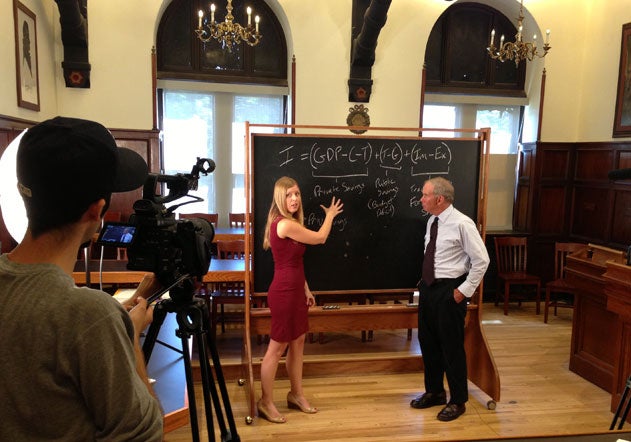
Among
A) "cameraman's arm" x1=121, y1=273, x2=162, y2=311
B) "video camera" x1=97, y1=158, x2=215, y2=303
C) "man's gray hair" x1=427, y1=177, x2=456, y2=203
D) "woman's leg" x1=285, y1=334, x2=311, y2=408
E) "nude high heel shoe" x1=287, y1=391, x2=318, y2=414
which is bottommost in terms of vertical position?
"nude high heel shoe" x1=287, y1=391, x2=318, y2=414

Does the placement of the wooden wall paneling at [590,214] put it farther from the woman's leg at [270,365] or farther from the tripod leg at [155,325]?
the tripod leg at [155,325]

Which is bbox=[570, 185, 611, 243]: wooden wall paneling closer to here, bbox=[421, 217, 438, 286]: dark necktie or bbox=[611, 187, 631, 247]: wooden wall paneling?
bbox=[611, 187, 631, 247]: wooden wall paneling

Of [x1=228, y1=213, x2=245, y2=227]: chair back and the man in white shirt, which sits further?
[x1=228, y1=213, x2=245, y2=227]: chair back

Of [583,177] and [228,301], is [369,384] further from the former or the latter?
→ [583,177]

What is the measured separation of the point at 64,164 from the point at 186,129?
529cm

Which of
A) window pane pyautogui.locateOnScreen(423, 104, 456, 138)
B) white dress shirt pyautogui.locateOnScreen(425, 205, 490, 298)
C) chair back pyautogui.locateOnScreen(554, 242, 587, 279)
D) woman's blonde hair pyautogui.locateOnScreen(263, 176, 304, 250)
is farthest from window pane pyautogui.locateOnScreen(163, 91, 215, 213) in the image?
chair back pyautogui.locateOnScreen(554, 242, 587, 279)

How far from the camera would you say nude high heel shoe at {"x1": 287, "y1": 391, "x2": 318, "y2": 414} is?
3.12 metres

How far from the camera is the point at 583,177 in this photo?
18.8 ft

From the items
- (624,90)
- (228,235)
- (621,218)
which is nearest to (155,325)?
(228,235)

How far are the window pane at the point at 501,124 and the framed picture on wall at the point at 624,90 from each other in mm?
1239

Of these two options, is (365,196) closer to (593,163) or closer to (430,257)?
(430,257)

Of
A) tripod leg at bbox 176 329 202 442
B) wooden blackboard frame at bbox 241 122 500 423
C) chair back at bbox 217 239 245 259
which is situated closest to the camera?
tripod leg at bbox 176 329 202 442

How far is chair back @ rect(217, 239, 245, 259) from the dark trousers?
170cm

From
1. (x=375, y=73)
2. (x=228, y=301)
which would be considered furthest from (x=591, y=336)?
(x=375, y=73)
